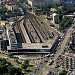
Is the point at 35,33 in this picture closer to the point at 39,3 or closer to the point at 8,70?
the point at 8,70

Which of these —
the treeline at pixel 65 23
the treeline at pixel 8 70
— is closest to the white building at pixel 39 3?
the treeline at pixel 65 23

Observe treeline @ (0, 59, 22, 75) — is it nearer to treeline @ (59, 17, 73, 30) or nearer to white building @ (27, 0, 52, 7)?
treeline @ (59, 17, 73, 30)

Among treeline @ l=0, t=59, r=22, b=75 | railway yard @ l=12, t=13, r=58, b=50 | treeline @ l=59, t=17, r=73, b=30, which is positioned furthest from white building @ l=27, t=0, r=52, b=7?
treeline @ l=0, t=59, r=22, b=75

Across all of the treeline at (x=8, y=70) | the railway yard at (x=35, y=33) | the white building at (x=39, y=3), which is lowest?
the treeline at (x=8, y=70)

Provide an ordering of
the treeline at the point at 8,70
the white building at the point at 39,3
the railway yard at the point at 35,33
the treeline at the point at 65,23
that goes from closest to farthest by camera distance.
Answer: the treeline at the point at 8,70
the railway yard at the point at 35,33
the treeline at the point at 65,23
the white building at the point at 39,3

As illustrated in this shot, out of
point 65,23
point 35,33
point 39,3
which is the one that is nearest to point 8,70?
point 35,33

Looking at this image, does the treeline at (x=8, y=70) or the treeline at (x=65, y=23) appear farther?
the treeline at (x=65, y=23)

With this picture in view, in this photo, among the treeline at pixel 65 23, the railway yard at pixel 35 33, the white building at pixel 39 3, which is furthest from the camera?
the white building at pixel 39 3

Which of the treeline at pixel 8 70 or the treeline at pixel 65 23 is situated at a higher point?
the treeline at pixel 65 23

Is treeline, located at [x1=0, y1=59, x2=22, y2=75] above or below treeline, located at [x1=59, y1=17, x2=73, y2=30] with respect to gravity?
below

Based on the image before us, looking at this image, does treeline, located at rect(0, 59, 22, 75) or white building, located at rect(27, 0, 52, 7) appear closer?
treeline, located at rect(0, 59, 22, 75)

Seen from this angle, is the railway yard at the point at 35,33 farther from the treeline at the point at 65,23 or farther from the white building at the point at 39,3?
the white building at the point at 39,3

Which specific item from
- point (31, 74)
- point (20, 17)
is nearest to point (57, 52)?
point (31, 74)
